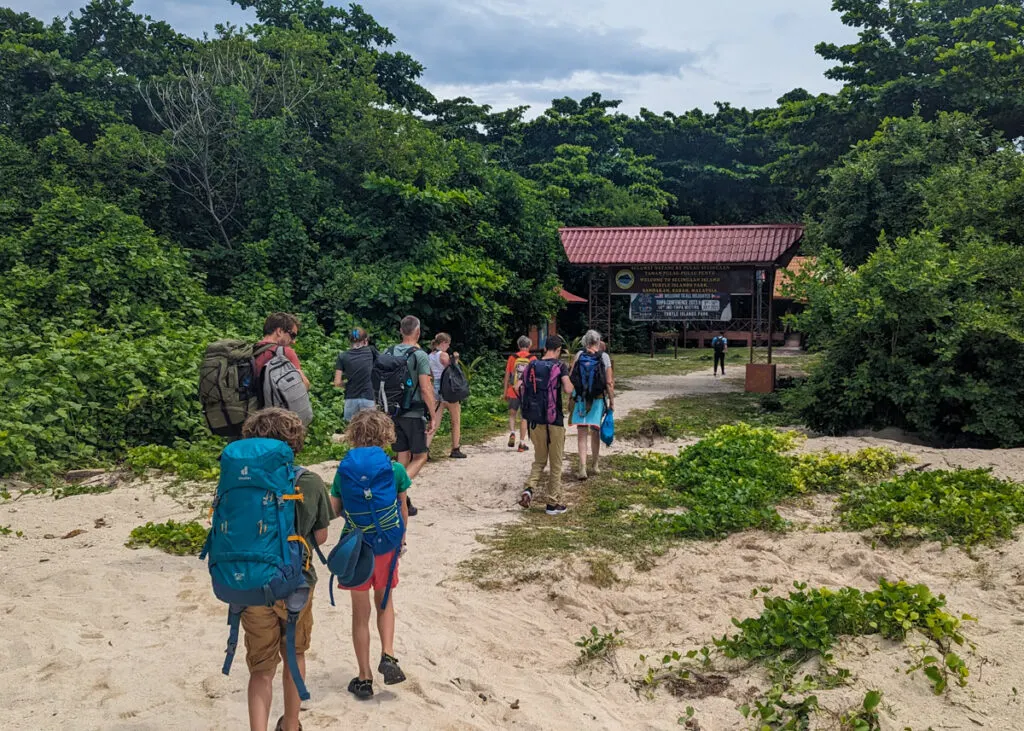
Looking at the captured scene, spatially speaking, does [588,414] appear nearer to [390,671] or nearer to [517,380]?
[517,380]

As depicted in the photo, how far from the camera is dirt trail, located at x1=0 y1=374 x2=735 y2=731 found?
4074 millimetres

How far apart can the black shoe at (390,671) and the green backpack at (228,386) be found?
229cm

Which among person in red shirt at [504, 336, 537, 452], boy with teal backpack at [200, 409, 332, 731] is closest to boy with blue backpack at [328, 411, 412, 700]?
boy with teal backpack at [200, 409, 332, 731]

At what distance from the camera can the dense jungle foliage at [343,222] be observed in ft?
39.2

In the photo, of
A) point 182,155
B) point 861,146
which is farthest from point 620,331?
point 182,155

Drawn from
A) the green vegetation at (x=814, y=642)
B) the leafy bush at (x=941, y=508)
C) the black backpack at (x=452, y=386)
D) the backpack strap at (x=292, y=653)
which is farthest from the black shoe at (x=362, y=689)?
the black backpack at (x=452, y=386)

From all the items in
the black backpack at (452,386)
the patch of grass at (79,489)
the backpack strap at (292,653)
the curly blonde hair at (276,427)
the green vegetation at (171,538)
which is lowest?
the green vegetation at (171,538)

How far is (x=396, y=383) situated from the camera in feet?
25.2

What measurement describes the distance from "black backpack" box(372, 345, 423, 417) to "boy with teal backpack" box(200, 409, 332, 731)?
3.94 m

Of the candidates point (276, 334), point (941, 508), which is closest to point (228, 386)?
point (276, 334)

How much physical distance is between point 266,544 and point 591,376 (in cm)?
617

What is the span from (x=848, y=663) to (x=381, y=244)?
49.0ft

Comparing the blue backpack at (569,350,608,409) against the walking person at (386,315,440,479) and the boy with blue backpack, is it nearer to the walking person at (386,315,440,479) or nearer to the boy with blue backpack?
the walking person at (386,315,440,479)

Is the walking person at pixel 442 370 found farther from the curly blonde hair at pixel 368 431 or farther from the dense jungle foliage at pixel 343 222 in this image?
the curly blonde hair at pixel 368 431
